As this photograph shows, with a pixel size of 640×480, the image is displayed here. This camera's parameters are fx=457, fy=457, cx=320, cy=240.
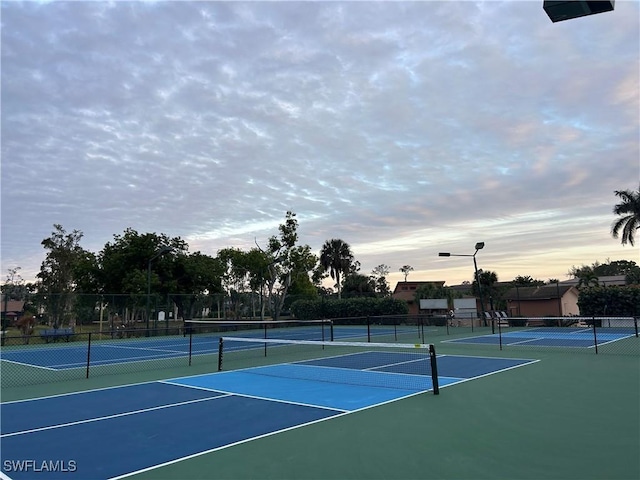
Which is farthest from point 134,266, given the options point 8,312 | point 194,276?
point 8,312

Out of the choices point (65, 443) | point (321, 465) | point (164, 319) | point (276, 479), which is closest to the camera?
point (276, 479)

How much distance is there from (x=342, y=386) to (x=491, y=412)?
3.61 meters

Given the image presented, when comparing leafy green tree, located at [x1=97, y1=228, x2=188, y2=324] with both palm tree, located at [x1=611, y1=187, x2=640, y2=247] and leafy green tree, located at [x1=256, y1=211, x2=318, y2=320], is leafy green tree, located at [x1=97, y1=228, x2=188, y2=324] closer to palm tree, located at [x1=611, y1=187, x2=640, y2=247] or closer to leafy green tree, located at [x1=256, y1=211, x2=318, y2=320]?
leafy green tree, located at [x1=256, y1=211, x2=318, y2=320]

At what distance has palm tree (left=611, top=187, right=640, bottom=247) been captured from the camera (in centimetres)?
3912

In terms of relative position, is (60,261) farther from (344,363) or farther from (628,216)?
(628,216)

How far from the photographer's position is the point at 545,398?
8664mm

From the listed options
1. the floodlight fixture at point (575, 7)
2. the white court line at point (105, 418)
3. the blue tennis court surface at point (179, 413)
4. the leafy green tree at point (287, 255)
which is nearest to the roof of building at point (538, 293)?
the leafy green tree at point (287, 255)

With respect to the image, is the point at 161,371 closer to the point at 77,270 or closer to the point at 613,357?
the point at 613,357

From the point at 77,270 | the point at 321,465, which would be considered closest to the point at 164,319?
the point at 77,270

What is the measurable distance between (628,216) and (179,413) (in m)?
43.2

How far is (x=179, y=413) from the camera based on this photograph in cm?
795

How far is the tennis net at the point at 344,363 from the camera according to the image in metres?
10.7

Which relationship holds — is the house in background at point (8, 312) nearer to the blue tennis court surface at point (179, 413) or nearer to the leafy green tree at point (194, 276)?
the leafy green tree at point (194, 276)

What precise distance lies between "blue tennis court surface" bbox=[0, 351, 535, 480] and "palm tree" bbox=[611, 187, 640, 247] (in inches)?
1328
